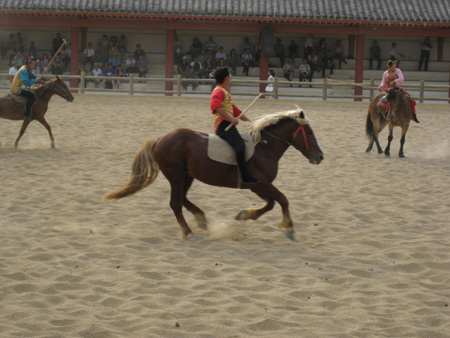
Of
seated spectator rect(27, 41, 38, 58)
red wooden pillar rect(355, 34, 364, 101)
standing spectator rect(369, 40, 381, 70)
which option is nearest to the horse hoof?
red wooden pillar rect(355, 34, 364, 101)

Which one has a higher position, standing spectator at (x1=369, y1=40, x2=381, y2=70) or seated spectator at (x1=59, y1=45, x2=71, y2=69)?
standing spectator at (x1=369, y1=40, x2=381, y2=70)

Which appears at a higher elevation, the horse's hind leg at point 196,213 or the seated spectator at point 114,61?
the seated spectator at point 114,61

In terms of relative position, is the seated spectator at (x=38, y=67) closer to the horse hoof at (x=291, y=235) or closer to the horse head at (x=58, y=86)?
the horse head at (x=58, y=86)

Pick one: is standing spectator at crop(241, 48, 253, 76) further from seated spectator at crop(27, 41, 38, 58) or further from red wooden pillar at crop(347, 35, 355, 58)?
seated spectator at crop(27, 41, 38, 58)

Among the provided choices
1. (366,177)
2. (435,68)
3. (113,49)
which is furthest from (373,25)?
(366,177)

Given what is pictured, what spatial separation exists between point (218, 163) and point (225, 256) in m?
1.20

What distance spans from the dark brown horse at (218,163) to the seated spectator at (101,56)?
18.1 meters

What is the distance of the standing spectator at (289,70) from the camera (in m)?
24.3

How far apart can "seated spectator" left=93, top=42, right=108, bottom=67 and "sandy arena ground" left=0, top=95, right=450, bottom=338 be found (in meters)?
12.7

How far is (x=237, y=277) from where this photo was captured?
240 inches

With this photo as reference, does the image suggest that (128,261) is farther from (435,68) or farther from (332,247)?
(435,68)

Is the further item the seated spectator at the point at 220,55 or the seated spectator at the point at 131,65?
the seated spectator at the point at 220,55

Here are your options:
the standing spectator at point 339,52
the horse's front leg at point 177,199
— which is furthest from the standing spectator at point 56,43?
the horse's front leg at point 177,199

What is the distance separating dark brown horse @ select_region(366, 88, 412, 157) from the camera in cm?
1368
